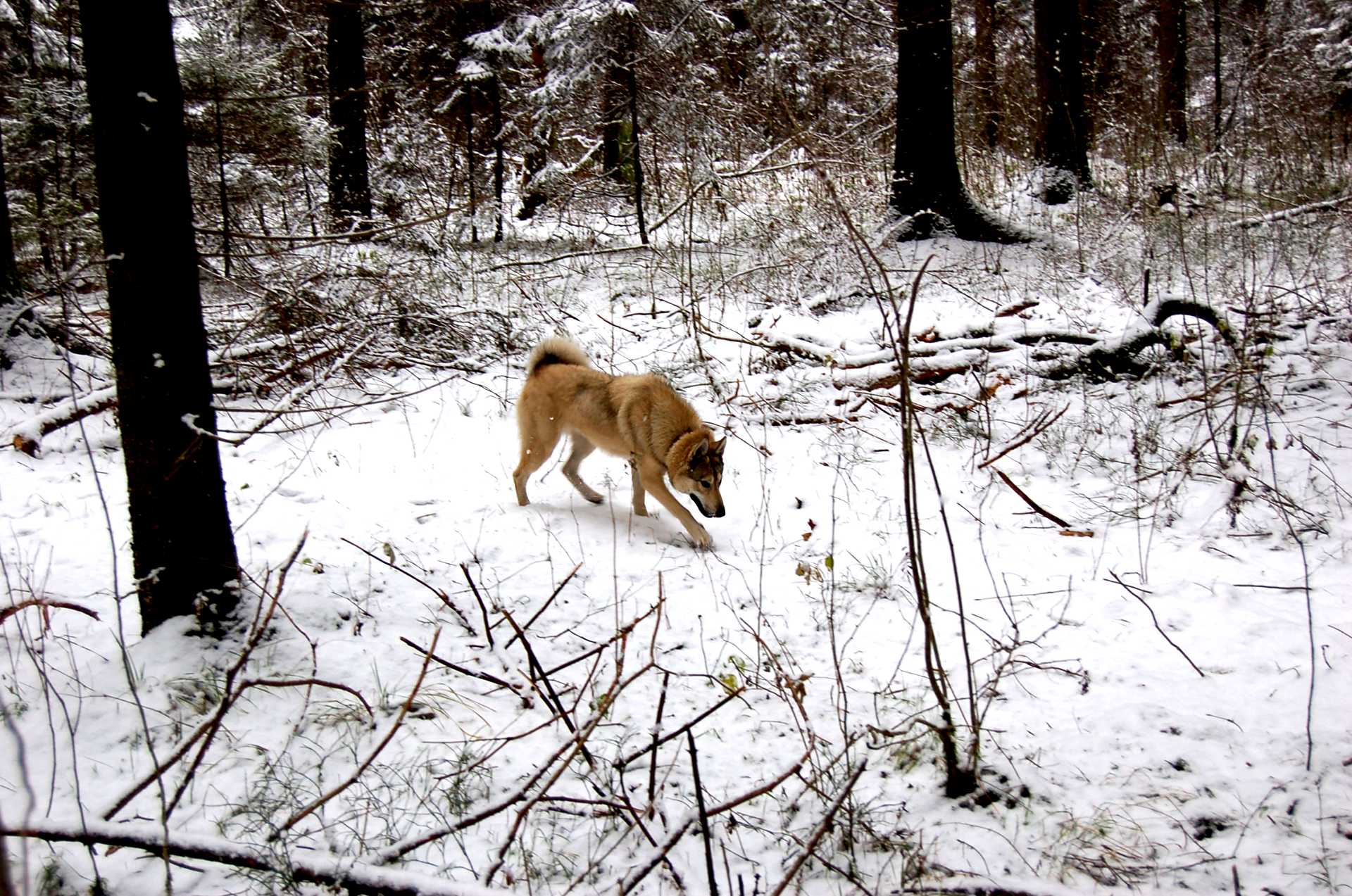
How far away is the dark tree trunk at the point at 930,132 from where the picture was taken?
10.3 meters

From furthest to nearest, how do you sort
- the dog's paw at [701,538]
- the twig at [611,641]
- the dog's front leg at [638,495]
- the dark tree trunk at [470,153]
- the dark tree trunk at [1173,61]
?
the dark tree trunk at [1173,61] → the dark tree trunk at [470,153] → the dog's front leg at [638,495] → the dog's paw at [701,538] → the twig at [611,641]

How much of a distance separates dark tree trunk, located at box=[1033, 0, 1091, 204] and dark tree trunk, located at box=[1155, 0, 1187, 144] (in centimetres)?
445

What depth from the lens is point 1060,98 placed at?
1306 centimetres

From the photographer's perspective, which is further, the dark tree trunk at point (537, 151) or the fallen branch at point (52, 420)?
the dark tree trunk at point (537, 151)

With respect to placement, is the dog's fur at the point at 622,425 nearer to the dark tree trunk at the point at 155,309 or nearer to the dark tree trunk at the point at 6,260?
the dark tree trunk at the point at 155,309

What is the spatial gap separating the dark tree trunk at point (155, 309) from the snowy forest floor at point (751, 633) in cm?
40

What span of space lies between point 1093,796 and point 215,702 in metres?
3.54

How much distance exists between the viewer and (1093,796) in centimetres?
302

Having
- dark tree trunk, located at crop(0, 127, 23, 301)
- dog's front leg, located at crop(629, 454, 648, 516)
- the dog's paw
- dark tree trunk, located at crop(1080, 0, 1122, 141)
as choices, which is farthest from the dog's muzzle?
dark tree trunk, located at crop(1080, 0, 1122, 141)

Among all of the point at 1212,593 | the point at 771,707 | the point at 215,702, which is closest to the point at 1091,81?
the point at 1212,593

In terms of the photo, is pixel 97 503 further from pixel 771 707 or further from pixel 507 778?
pixel 771 707

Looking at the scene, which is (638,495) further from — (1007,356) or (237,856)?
(237,856)

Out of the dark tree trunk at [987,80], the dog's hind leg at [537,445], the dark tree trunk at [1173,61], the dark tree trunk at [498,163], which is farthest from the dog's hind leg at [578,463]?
the dark tree trunk at [1173,61]

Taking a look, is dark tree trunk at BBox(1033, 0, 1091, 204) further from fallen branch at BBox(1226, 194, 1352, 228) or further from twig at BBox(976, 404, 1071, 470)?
twig at BBox(976, 404, 1071, 470)
